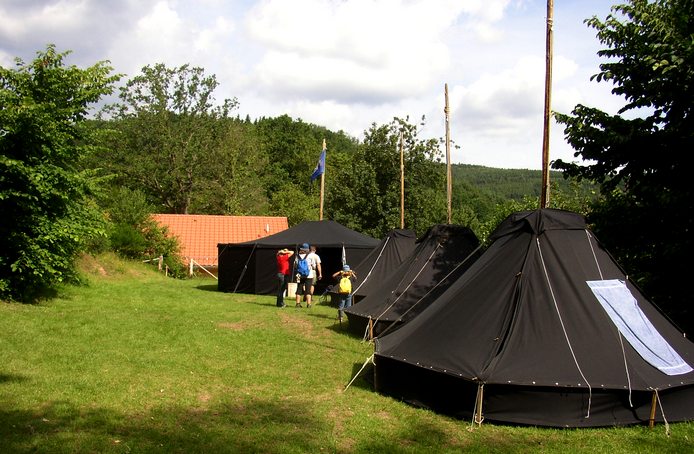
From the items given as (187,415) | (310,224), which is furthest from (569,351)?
(310,224)

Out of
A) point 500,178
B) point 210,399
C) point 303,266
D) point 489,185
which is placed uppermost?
point 500,178

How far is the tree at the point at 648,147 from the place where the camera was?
9.63 m

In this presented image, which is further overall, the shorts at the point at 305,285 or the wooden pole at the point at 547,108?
the shorts at the point at 305,285

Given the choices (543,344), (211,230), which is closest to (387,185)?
(211,230)

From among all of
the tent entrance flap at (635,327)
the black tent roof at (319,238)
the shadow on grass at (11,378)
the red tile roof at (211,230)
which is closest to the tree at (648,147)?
the tent entrance flap at (635,327)

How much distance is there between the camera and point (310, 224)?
2292cm

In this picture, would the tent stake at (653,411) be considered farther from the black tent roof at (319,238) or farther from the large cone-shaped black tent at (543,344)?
the black tent roof at (319,238)

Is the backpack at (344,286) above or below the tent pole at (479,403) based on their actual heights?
above

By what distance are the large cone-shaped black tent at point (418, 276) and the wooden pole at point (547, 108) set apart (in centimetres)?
252

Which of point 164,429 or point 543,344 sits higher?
point 543,344

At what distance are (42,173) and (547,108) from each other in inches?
383

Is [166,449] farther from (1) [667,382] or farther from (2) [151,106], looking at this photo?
(2) [151,106]

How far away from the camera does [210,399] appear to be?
24.4ft

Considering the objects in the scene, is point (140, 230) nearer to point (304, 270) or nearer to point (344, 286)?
point (304, 270)
